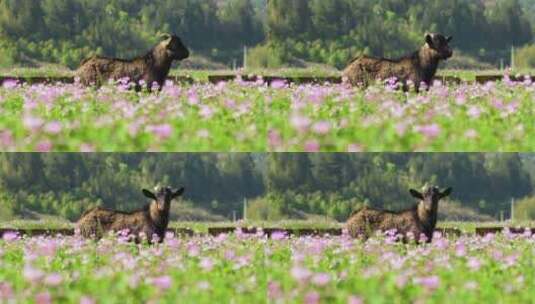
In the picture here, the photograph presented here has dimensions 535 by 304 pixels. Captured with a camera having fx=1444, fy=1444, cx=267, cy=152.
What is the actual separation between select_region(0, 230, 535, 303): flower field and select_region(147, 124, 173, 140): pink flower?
5.09 ft

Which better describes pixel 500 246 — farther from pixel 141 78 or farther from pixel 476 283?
pixel 141 78

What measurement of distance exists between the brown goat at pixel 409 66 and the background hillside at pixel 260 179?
1.03 m

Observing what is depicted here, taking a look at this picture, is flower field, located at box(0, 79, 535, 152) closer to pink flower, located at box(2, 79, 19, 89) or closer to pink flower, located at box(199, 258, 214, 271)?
pink flower, located at box(2, 79, 19, 89)

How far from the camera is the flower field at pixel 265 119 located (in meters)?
18.0

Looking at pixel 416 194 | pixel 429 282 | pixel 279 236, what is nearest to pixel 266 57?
pixel 279 236

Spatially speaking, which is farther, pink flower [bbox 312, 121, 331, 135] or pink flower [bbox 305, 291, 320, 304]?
pink flower [bbox 312, 121, 331, 135]

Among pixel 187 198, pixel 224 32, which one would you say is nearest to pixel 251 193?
pixel 187 198

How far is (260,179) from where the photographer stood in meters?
18.9

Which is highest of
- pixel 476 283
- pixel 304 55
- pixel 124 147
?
pixel 304 55

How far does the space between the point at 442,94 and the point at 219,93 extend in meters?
2.95

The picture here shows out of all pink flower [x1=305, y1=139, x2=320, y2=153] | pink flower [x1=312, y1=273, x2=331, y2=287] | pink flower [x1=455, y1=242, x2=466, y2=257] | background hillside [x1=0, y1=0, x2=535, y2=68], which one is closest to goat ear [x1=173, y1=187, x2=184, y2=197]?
background hillside [x1=0, y1=0, x2=535, y2=68]

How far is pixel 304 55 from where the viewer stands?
19.2 meters

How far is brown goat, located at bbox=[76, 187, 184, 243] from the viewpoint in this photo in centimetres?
1914

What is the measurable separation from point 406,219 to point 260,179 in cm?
222
